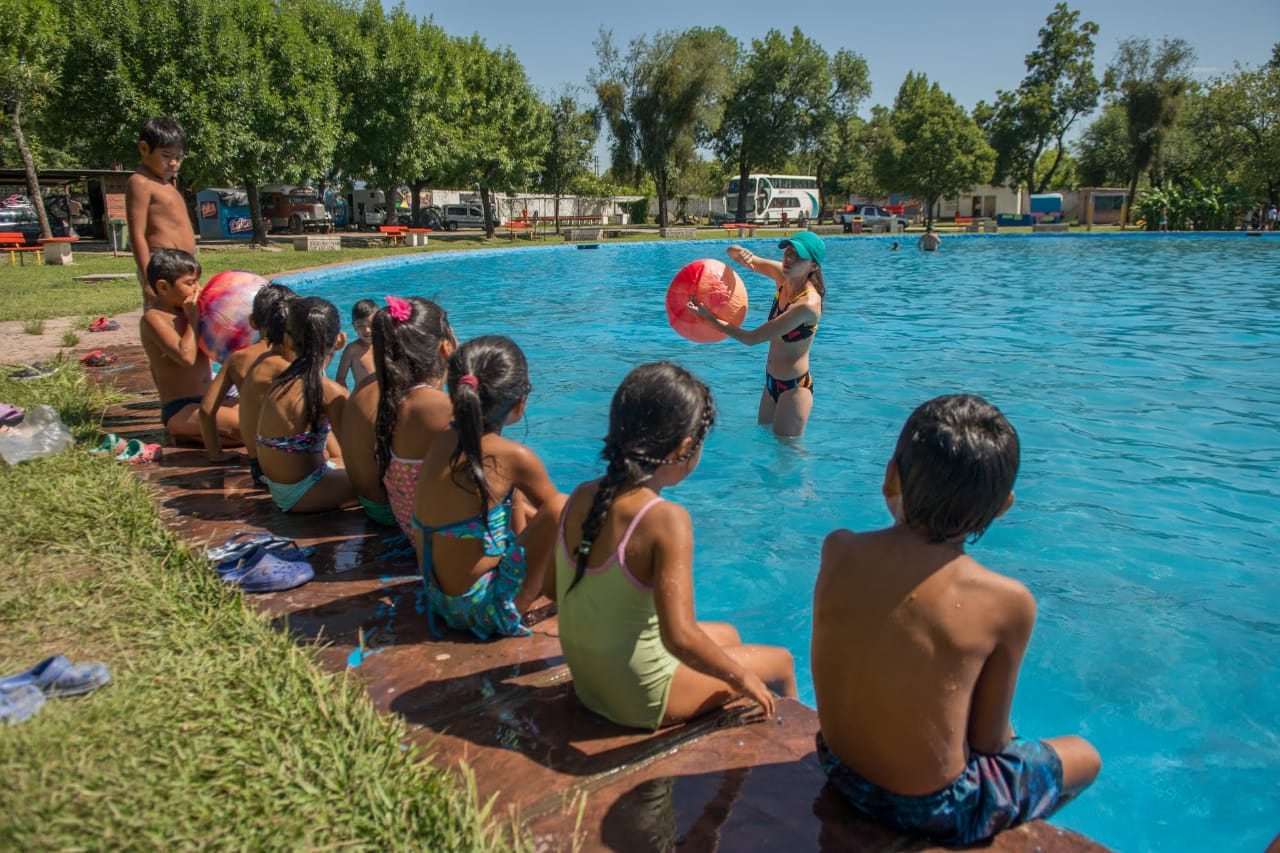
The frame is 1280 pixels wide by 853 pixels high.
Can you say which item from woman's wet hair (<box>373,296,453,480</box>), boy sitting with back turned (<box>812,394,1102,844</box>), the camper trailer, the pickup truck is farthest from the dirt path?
the pickup truck

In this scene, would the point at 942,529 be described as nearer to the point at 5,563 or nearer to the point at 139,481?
the point at 5,563

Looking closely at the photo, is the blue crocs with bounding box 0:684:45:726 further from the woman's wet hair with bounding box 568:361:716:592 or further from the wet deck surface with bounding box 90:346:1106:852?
the woman's wet hair with bounding box 568:361:716:592

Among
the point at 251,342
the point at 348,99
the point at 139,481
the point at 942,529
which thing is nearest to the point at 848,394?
the point at 251,342

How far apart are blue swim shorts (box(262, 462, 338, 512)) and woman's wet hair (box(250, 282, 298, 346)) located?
814 millimetres

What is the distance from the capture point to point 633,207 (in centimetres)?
7162

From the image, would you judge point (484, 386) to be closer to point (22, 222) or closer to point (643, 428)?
point (643, 428)

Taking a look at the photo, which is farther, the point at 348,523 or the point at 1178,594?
the point at 1178,594

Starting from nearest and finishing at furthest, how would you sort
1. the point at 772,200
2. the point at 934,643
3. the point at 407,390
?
1. the point at 934,643
2. the point at 407,390
3. the point at 772,200

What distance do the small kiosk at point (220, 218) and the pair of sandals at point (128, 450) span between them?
3941 cm

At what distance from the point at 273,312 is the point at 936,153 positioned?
200ft

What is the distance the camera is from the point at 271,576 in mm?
3707

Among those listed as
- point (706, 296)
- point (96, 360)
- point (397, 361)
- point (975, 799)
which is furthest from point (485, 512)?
point (96, 360)

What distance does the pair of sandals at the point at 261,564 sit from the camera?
12.1 ft

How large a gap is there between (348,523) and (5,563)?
1.54m
